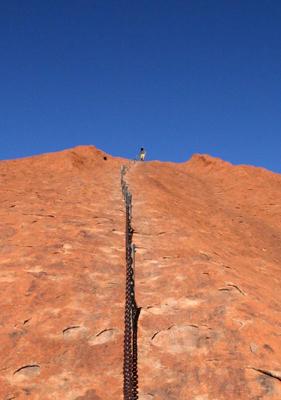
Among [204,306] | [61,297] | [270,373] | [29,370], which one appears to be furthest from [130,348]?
[61,297]

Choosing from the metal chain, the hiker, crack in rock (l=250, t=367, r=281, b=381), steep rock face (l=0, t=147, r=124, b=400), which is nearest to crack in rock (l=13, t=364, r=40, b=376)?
steep rock face (l=0, t=147, r=124, b=400)

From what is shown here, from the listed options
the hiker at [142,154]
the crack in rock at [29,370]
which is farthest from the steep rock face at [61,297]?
the hiker at [142,154]

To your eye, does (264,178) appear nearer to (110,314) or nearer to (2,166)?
(2,166)

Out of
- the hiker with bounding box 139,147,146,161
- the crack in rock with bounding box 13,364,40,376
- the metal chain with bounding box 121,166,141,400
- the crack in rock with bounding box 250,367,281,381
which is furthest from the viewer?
the hiker with bounding box 139,147,146,161

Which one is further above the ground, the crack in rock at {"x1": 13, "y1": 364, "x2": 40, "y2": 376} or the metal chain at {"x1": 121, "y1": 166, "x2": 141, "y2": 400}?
the metal chain at {"x1": 121, "y1": 166, "x2": 141, "y2": 400}

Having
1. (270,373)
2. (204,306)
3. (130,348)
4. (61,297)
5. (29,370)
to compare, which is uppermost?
(204,306)

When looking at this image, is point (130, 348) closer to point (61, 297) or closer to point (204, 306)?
point (204, 306)

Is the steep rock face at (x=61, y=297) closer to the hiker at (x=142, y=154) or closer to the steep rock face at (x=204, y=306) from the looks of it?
the steep rock face at (x=204, y=306)

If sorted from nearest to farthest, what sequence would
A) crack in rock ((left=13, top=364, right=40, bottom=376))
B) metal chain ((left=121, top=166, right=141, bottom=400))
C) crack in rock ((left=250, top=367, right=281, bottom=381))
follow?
metal chain ((left=121, top=166, right=141, bottom=400))
crack in rock ((left=250, top=367, right=281, bottom=381))
crack in rock ((left=13, top=364, right=40, bottom=376))

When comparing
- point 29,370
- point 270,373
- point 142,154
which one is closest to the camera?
point 270,373

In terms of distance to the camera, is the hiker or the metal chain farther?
the hiker

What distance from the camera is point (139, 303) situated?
281 inches

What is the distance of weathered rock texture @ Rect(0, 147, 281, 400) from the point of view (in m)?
5.21

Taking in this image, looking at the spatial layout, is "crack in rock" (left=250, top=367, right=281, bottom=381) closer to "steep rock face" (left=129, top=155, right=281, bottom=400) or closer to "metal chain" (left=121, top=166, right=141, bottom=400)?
"steep rock face" (left=129, top=155, right=281, bottom=400)
